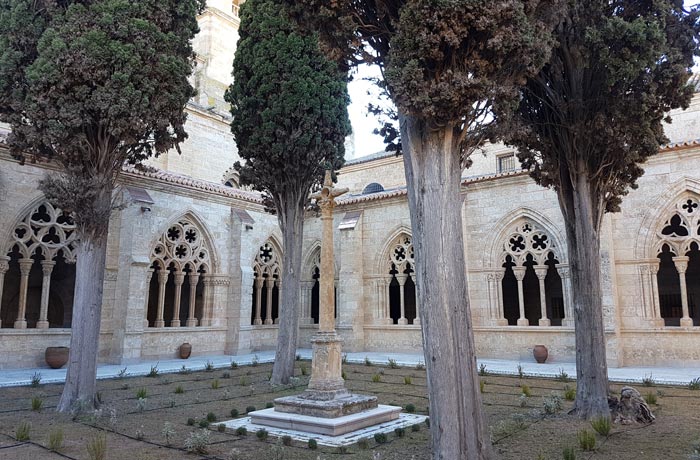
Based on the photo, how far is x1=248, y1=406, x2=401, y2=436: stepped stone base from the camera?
5.52m

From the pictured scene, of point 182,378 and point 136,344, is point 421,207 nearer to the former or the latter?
point 182,378

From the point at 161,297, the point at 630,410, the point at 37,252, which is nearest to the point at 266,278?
the point at 161,297

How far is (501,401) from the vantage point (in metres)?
7.23

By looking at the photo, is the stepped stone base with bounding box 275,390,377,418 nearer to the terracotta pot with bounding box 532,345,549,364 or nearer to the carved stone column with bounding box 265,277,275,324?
the terracotta pot with bounding box 532,345,549,364

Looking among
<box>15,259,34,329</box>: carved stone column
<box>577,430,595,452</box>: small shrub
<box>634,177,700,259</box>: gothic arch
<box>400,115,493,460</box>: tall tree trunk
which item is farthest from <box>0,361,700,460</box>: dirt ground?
<box>634,177,700,259</box>: gothic arch

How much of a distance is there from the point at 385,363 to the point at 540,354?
366 centimetres

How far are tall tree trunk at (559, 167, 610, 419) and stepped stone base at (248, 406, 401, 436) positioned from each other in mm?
2364

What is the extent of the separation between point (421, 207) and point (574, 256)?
307 centimetres

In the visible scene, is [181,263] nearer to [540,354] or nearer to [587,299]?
[540,354]

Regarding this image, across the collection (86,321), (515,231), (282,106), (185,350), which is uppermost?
(282,106)

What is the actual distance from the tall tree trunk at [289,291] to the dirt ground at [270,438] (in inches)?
15.7

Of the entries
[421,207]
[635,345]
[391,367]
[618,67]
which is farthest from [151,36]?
[635,345]

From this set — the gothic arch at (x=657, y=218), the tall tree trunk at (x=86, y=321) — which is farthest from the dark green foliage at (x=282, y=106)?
the gothic arch at (x=657, y=218)

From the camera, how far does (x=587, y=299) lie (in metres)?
6.09
